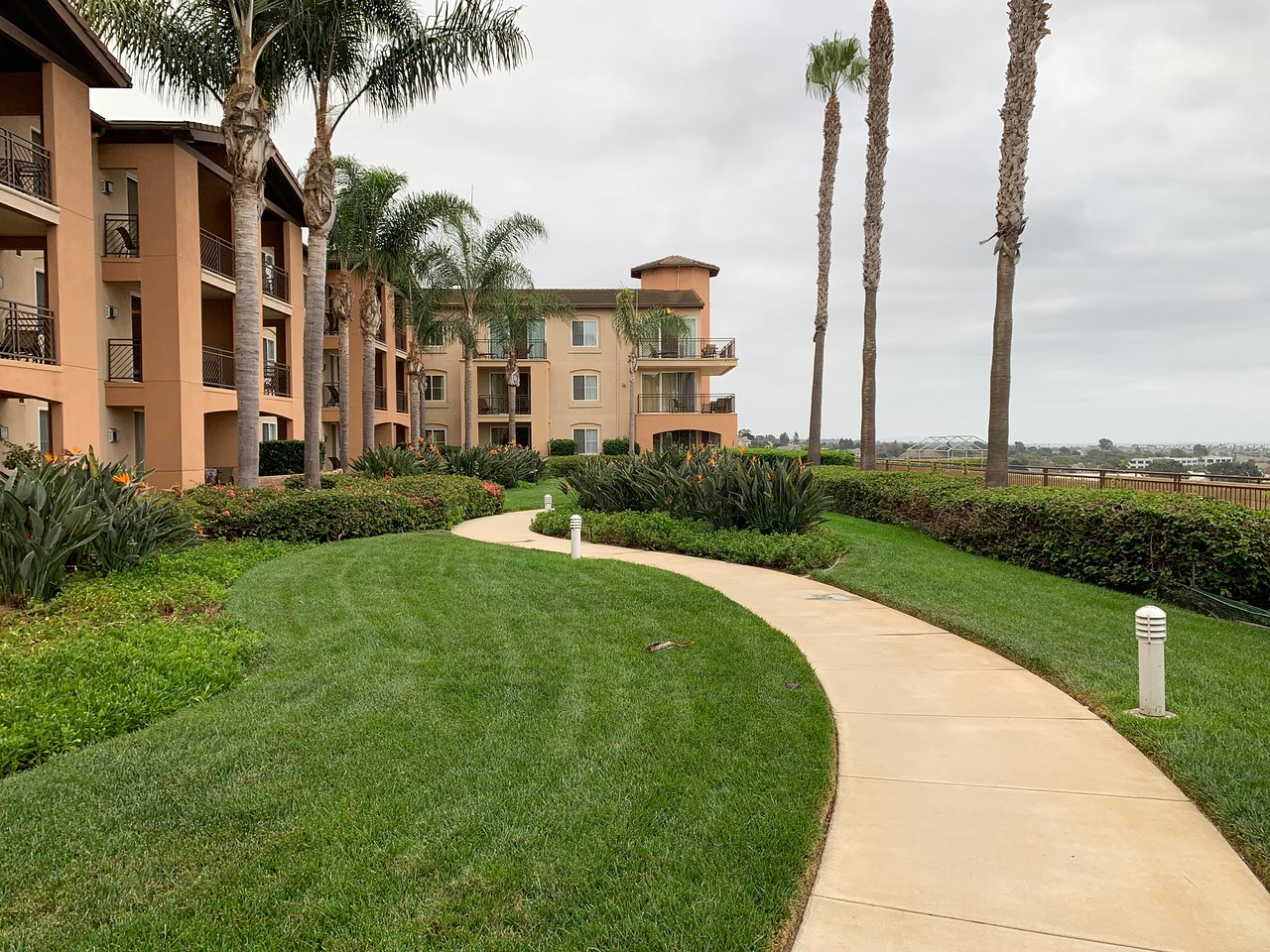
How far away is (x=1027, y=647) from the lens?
21.4ft

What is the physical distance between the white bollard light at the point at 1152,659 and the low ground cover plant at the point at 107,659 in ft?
20.1

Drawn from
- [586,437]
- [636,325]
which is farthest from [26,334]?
[586,437]

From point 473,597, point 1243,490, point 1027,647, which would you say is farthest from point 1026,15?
point 473,597

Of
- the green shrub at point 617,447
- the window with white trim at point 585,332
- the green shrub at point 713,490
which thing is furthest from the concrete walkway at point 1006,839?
the window with white trim at point 585,332

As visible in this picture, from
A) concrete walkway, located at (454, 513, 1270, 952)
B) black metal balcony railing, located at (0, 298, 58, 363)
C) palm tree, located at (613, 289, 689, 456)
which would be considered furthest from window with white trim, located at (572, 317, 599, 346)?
concrete walkway, located at (454, 513, 1270, 952)

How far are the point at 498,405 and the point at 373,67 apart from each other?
84.9ft

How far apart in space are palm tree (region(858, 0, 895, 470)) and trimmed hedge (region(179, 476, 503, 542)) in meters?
12.9

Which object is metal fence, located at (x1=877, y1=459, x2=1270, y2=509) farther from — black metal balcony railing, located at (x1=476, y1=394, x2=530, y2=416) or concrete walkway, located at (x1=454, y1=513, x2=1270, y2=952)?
black metal balcony railing, located at (x1=476, y1=394, x2=530, y2=416)

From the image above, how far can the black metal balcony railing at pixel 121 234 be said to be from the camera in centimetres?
1873

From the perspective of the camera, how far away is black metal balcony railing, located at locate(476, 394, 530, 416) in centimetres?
4125

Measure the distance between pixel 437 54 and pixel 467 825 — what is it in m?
16.8

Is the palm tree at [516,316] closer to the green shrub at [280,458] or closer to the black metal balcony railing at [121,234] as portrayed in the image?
the green shrub at [280,458]

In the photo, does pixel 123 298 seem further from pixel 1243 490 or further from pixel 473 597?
pixel 1243 490

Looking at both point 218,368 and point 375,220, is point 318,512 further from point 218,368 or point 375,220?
point 375,220
